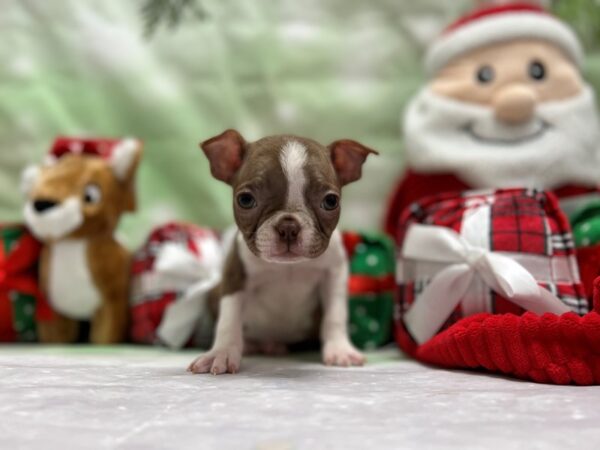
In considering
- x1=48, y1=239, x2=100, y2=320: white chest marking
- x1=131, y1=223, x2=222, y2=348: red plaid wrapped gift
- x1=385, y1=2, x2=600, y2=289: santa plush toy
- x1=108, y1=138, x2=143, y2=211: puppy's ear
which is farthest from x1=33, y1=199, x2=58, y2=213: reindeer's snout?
x1=385, y1=2, x2=600, y2=289: santa plush toy

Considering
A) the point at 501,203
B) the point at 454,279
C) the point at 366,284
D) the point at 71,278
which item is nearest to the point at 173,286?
the point at 71,278

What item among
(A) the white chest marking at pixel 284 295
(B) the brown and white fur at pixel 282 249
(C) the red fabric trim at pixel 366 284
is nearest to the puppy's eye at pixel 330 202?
(B) the brown and white fur at pixel 282 249

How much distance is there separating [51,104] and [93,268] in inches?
34.9

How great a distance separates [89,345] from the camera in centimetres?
201

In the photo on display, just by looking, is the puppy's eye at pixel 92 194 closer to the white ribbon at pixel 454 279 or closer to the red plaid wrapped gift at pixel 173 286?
the red plaid wrapped gift at pixel 173 286

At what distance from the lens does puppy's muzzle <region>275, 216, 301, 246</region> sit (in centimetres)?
134

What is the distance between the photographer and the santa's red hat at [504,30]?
2.12m

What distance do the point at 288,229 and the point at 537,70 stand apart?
1245mm

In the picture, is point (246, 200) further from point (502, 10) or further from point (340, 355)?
point (502, 10)

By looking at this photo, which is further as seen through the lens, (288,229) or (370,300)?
(370,300)

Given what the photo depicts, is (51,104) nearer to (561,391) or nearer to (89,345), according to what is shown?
(89,345)

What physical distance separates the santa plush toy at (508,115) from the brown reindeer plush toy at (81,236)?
1010mm

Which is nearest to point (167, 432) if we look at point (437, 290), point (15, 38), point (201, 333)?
point (437, 290)

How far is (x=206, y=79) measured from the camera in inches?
103
